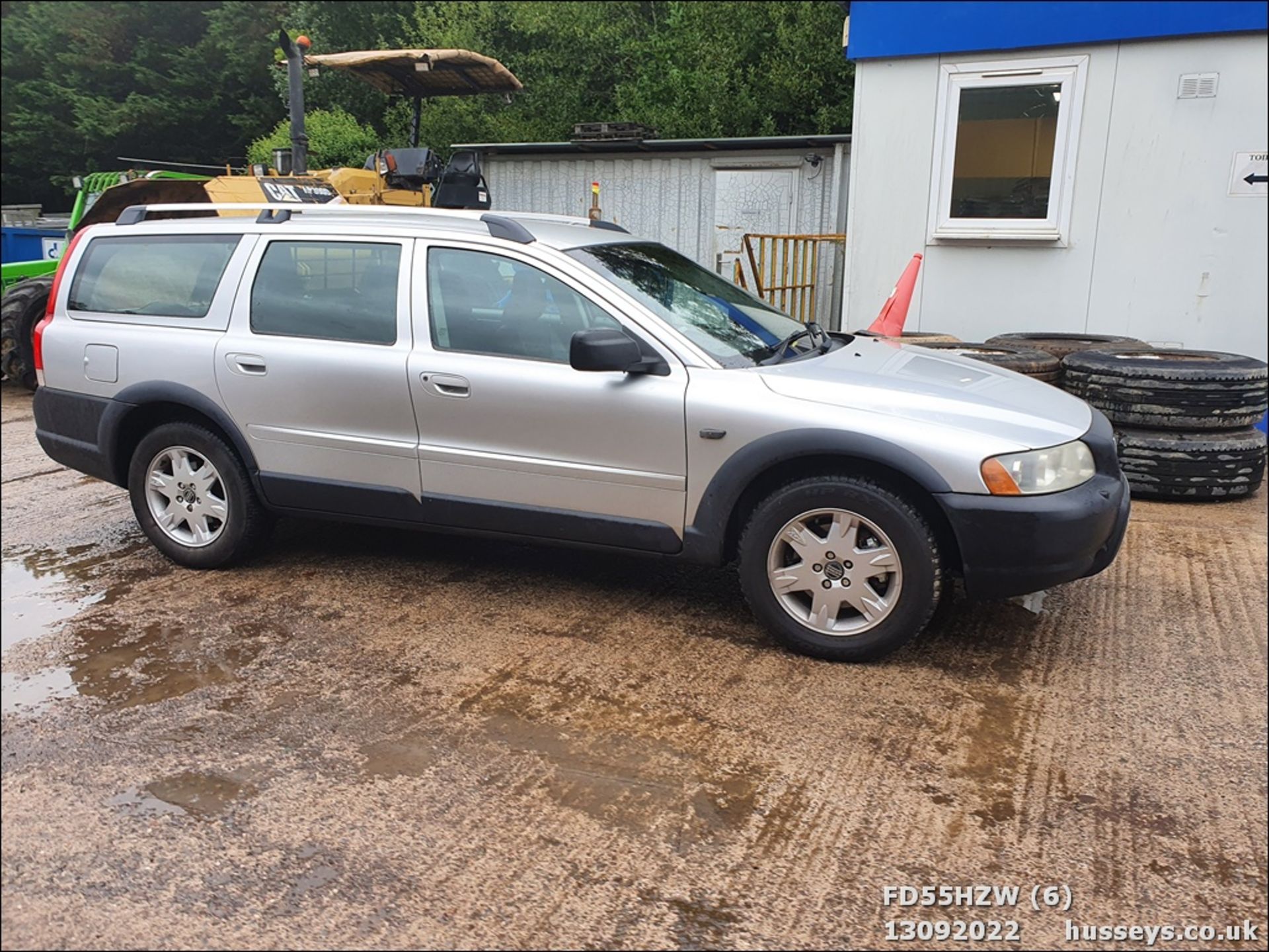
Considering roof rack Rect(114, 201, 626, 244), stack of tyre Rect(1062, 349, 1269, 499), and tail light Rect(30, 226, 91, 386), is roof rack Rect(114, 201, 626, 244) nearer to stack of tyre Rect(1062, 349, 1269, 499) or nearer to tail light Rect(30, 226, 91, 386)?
tail light Rect(30, 226, 91, 386)

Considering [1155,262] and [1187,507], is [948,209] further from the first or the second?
[1187,507]

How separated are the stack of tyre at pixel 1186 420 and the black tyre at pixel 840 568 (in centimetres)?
340

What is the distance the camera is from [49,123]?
1031 centimetres

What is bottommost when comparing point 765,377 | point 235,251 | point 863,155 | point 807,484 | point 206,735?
point 206,735

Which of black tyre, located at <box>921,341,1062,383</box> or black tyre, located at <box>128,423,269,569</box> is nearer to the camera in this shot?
black tyre, located at <box>128,423,269,569</box>

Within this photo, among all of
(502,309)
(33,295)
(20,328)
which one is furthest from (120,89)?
(502,309)

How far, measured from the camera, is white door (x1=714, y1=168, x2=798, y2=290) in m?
14.3

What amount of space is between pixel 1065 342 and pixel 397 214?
18.1 feet

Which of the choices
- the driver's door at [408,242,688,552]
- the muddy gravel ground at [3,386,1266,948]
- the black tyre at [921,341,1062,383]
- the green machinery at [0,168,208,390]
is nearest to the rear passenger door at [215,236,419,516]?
the driver's door at [408,242,688,552]

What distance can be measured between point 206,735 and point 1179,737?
331cm

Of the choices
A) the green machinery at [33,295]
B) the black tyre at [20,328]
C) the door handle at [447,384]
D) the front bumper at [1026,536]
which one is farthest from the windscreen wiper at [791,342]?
the black tyre at [20,328]

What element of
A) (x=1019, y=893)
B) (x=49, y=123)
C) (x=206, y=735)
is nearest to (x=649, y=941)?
(x=1019, y=893)

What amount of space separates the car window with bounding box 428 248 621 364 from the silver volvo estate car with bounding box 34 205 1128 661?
0.4 inches

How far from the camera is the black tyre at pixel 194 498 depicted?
511 cm
